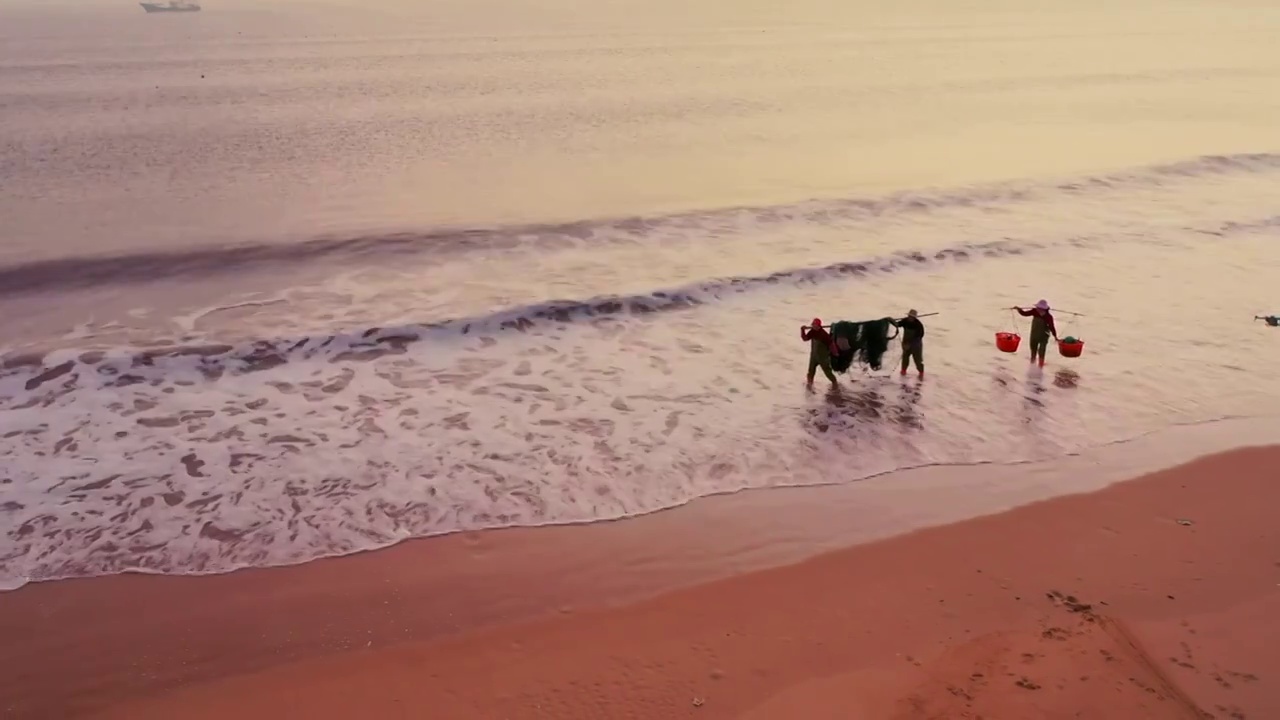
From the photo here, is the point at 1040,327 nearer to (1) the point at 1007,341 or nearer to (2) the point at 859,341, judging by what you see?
(1) the point at 1007,341

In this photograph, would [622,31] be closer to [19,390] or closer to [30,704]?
[19,390]

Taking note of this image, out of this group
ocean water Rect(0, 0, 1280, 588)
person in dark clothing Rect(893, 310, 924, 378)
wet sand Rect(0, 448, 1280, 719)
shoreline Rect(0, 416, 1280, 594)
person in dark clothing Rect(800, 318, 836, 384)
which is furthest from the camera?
person in dark clothing Rect(893, 310, 924, 378)

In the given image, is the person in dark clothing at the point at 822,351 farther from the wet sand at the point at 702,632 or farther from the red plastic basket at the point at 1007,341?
the wet sand at the point at 702,632

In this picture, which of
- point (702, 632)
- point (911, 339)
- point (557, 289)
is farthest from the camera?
point (557, 289)

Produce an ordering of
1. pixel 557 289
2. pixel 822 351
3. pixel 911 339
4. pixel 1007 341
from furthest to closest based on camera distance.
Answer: pixel 557 289 → pixel 1007 341 → pixel 911 339 → pixel 822 351

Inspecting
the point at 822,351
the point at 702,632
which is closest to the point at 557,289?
the point at 822,351

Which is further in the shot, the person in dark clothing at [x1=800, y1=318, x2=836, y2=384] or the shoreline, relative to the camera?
the person in dark clothing at [x1=800, y1=318, x2=836, y2=384]


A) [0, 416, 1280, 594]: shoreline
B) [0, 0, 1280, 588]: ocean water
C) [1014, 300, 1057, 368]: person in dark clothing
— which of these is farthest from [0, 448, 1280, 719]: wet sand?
[1014, 300, 1057, 368]: person in dark clothing

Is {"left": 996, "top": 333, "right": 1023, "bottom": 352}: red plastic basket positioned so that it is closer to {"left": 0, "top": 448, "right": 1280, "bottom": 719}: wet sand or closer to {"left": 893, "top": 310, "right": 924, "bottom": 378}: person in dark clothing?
{"left": 893, "top": 310, "right": 924, "bottom": 378}: person in dark clothing
